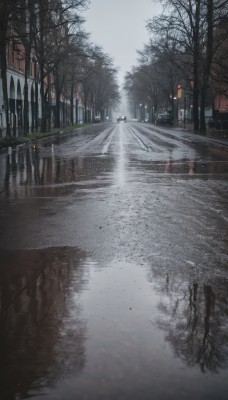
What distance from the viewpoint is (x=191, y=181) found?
556 inches

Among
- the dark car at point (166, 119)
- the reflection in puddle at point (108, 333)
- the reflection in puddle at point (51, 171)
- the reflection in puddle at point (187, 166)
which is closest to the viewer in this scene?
the reflection in puddle at point (108, 333)

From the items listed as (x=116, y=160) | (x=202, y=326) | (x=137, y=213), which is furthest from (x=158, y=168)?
(x=202, y=326)

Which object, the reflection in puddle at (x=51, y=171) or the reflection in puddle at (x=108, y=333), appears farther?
the reflection in puddle at (x=51, y=171)

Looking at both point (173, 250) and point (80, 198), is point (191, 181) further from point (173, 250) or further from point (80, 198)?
point (173, 250)

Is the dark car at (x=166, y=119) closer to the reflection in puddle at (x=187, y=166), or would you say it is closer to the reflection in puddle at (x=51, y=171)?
the reflection in puddle at (x=51, y=171)

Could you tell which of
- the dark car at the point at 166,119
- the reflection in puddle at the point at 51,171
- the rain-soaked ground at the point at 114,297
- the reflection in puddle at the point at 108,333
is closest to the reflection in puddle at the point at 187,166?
the reflection in puddle at the point at 51,171

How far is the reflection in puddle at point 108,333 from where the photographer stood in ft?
11.6

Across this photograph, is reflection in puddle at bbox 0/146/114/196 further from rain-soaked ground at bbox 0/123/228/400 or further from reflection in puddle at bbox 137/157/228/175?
rain-soaked ground at bbox 0/123/228/400

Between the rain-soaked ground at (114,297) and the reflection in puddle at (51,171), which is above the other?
the reflection in puddle at (51,171)

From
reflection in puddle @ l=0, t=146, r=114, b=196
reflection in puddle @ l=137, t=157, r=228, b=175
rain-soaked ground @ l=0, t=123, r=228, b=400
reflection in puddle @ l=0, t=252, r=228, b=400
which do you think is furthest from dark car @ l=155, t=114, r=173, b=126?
reflection in puddle @ l=0, t=252, r=228, b=400

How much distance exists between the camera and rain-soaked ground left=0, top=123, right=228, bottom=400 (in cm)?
363

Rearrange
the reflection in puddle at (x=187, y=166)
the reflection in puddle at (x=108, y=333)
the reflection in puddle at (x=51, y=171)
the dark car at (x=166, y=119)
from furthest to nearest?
1. the dark car at (x=166, y=119)
2. the reflection in puddle at (x=187, y=166)
3. the reflection in puddle at (x=51, y=171)
4. the reflection in puddle at (x=108, y=333)

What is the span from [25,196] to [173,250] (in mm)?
5537

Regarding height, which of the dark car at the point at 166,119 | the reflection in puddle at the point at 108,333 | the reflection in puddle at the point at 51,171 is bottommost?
the reflection in puddle at the point at 108,333
